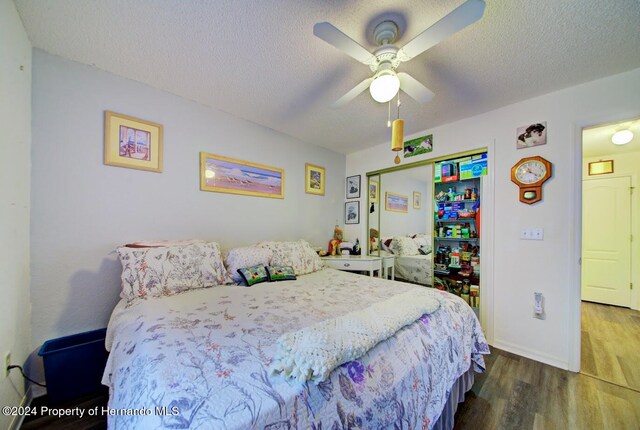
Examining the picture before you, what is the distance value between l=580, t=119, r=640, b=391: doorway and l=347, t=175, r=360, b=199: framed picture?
9.38 ft

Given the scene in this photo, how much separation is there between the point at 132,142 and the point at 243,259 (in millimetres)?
1359

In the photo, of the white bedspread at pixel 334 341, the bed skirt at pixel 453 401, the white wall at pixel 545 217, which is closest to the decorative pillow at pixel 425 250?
the white wall at pixel 545 217

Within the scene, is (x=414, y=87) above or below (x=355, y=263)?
above

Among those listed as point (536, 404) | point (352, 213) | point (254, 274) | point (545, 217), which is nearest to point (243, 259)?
point (254, 274)

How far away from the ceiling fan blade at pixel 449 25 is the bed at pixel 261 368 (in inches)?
57.3

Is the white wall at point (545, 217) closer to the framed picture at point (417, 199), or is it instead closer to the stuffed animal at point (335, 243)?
the framed picture at point (417, 199)

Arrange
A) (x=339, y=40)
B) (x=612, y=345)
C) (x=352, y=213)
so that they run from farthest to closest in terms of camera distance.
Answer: (x=352, y=213) < (x=612, y=345) < (x=339, y=40)

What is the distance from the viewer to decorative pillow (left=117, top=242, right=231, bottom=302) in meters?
1.61

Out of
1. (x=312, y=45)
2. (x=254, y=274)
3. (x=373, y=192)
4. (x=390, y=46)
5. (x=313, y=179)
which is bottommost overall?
(x=254, y=274)

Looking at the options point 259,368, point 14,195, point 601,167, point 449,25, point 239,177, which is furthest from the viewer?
point 601,167

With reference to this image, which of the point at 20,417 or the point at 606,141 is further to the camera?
the point at 606,141

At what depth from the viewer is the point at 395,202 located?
3.41 metres

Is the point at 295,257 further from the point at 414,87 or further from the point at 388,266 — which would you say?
the point at 414,87

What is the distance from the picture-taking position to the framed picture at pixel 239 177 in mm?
2369
